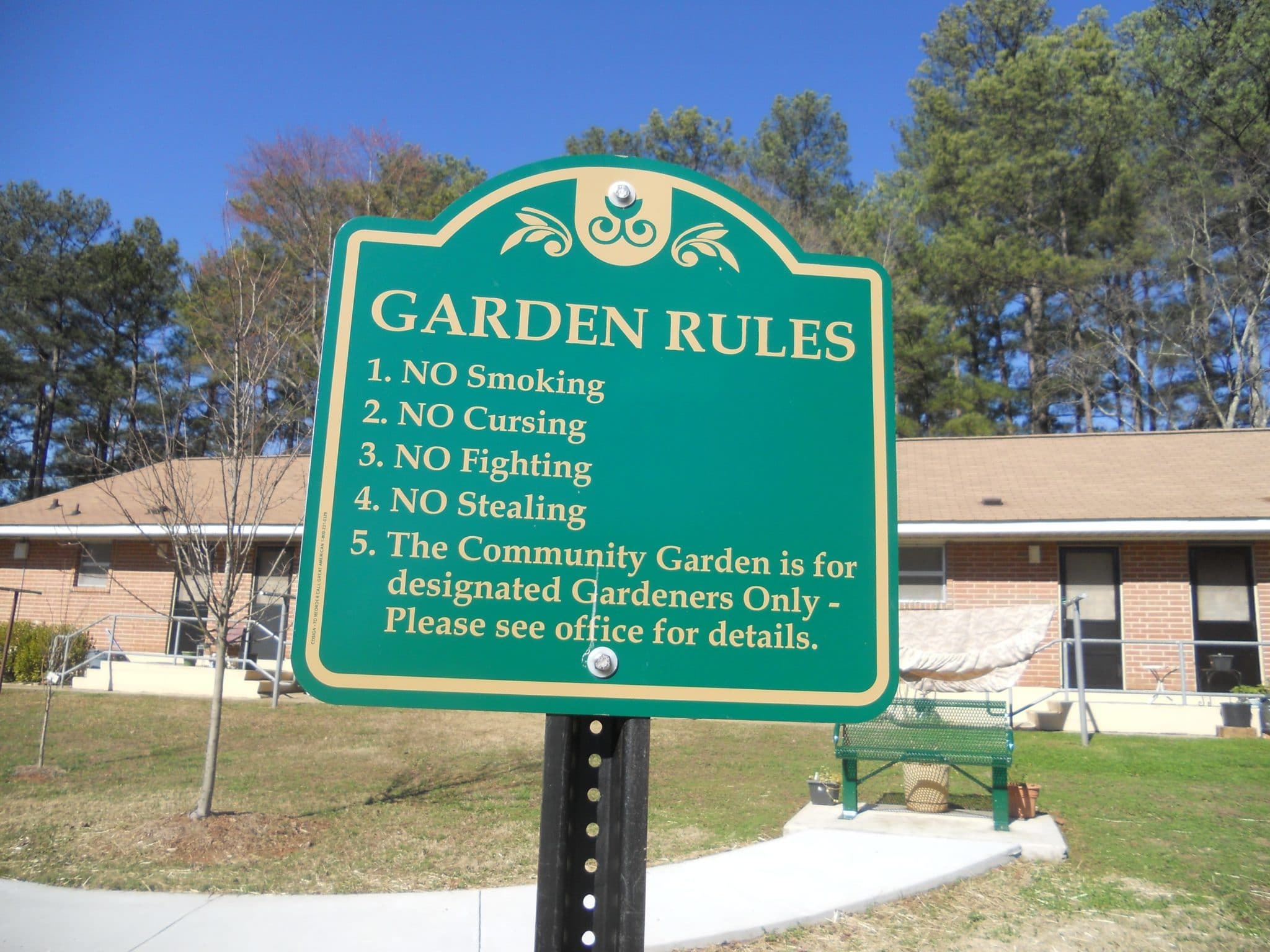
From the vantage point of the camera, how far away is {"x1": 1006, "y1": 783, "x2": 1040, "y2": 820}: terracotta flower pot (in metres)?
7.93

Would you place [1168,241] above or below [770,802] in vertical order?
above

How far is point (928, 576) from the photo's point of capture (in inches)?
606

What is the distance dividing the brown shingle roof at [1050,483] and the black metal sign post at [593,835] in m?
12.0

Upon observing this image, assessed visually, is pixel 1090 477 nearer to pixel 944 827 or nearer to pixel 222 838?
pixel 944 827

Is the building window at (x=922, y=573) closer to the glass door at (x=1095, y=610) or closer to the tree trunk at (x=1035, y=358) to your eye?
the glass door at (x=1095, y=610)

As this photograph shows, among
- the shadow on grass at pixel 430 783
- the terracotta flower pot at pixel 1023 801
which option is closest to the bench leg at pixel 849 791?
the terracotta flower pot at pixel 1023 801

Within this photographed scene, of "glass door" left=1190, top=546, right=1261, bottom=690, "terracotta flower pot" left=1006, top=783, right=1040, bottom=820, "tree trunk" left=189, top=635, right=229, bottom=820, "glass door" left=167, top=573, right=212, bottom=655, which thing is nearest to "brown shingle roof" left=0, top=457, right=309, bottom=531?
"glass door" left=167, top=573, right=212, bottom=655

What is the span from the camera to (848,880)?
6176 millimetres

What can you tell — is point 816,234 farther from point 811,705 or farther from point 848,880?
point 811,705

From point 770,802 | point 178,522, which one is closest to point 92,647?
point 178,522

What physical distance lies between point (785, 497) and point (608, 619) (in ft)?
1.44

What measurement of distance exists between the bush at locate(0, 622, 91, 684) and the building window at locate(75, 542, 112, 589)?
1781 mm

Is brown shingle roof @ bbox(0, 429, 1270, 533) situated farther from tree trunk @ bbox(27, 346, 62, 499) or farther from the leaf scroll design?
tree trunk @ bbox(27, 346, 62, 499)

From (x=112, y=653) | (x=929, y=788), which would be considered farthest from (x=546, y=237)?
(x=112, y=653)
